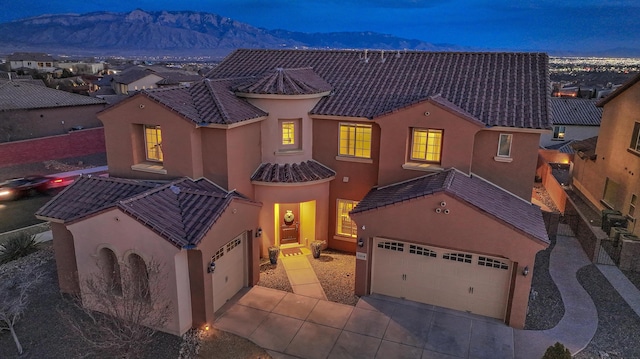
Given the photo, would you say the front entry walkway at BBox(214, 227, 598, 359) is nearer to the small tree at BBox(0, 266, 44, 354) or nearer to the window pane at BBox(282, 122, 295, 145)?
the small tree at BBox(0, 266, 44, 354)

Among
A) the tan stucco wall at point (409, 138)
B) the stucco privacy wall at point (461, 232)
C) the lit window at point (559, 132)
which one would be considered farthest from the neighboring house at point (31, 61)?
the stucco privacy wall at point (461, 232)

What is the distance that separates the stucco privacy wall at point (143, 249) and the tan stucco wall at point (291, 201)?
6.07 metres

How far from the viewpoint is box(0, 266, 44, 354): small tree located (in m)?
14.0

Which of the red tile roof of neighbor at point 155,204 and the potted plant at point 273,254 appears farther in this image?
the potted plant at point 273,254

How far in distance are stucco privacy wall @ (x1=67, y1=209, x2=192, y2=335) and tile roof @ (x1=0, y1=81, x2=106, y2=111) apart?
110 feet

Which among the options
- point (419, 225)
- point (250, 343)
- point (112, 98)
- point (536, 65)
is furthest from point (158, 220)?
point (112, 98)

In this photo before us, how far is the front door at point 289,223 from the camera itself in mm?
20531

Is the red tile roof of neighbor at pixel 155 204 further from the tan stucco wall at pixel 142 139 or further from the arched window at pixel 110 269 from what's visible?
the arched window at pixel 110 269

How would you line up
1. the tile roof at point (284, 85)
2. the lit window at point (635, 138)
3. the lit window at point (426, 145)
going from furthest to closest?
the lit window at point (635, 138) < the tile roof at point (284, 85) < the lit window at point (426, 145)

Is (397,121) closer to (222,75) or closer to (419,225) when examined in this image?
(419,225)

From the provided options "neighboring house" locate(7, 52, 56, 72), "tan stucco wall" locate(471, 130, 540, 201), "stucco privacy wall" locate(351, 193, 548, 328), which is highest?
"neighboring house" locate(7, 52, 56, 72)

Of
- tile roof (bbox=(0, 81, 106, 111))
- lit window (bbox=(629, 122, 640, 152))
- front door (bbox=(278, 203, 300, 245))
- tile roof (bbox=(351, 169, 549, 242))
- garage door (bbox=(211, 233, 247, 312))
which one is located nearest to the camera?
tile roof (bbox=(351, 169, 549, 242))

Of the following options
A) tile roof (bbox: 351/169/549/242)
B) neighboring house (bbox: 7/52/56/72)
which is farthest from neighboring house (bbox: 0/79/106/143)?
neighboring house (bbox: 7/52/56/72)

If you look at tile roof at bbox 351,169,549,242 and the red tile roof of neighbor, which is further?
tile roof at bbox 351,169,549,242
